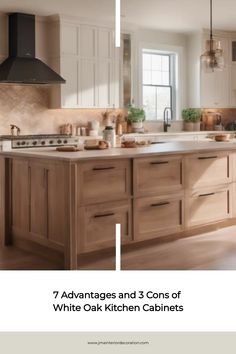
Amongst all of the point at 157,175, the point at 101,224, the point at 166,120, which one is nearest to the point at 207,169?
the point at 157,175

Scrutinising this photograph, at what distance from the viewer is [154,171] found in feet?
12.7

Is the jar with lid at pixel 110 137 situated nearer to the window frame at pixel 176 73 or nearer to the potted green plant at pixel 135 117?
the potted green plant at pixel 135 117

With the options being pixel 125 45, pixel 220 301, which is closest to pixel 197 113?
pixel 125 45

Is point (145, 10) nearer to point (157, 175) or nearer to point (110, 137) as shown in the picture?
point (110, 137)

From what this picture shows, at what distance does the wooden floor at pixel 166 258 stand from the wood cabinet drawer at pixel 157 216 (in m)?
0.13

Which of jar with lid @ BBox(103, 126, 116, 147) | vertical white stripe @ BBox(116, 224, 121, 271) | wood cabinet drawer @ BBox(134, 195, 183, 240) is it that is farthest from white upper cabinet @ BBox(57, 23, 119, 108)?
vertical white stripe @ BBox(116, 224, 121, 271)

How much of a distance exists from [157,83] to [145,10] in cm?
165

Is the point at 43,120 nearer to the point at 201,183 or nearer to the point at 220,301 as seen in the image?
the point at 201,183

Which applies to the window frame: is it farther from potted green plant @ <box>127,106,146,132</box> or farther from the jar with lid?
the jar with lid

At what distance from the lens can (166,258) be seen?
12.0ft

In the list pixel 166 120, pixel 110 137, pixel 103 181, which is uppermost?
pixel 166 120

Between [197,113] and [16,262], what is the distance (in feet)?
16.0

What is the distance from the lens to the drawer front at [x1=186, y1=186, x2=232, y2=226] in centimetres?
418

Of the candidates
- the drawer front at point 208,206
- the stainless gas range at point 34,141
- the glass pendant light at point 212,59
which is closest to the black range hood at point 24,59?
the stainless gas range at point 34,141
